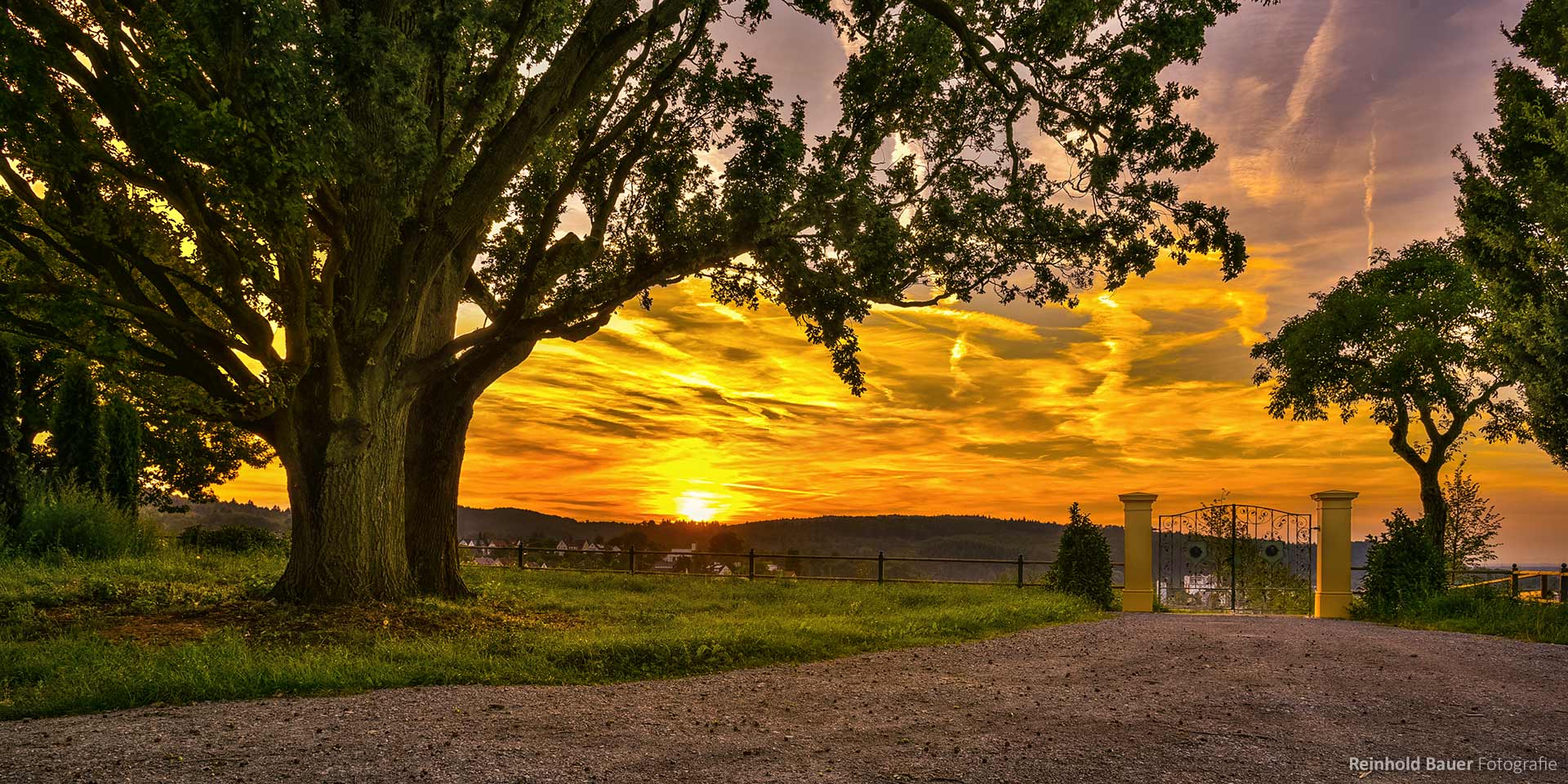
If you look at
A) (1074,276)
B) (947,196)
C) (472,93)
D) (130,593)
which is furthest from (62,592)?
(1074,276)

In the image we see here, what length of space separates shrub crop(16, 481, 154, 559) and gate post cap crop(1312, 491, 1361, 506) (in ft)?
80.8

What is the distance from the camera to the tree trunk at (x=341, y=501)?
13.2 meters

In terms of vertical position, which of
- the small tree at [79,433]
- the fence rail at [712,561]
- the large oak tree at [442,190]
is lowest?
the fence rail at [712,561]

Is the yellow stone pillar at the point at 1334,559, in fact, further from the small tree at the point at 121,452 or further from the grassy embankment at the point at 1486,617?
the small tree at the point at 121,452

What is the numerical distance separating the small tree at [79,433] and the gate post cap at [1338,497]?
2727cm

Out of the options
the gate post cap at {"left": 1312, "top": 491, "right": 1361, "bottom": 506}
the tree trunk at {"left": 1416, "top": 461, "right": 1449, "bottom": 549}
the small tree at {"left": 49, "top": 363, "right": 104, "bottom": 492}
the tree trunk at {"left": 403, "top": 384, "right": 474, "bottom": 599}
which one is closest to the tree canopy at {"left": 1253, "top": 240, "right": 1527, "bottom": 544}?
the tree trunk at {"left": 1416, "top": 461, "right": 1449, "bottom": 549}

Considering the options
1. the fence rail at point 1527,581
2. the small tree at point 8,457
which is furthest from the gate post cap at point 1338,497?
the small tree at point 8,457

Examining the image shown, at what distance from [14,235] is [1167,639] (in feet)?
58.6

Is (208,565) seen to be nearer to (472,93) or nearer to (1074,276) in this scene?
(472,93)

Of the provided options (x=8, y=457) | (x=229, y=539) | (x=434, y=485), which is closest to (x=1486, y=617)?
(x=434, y=485)

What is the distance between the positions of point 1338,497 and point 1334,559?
1275mm

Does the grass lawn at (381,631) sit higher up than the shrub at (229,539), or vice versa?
the shrub at (229,539)

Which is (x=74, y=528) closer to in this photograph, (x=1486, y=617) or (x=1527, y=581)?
(x=1486, y=617)

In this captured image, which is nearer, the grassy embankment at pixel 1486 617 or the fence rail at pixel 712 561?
the grassy embankment at pixel 1486 617
